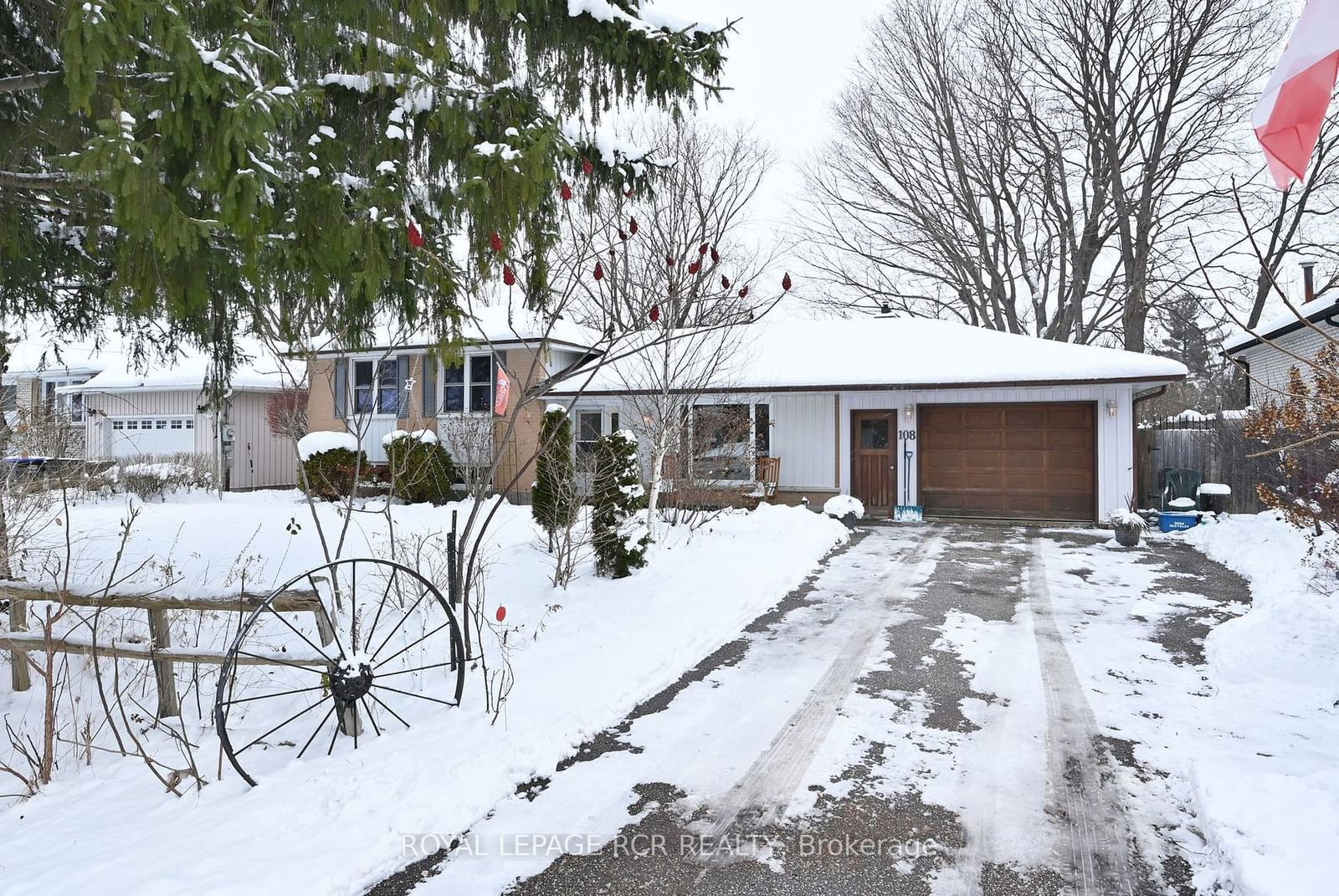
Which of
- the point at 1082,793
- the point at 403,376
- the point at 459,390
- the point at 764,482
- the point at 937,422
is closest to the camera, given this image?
the point at 1082,793

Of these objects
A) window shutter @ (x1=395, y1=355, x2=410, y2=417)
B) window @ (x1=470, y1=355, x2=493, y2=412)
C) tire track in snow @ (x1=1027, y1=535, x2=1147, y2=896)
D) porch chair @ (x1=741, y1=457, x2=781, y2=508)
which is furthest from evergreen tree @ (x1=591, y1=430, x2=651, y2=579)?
window shutter @ (x1=395, y1=355, x2=410, y2=417)

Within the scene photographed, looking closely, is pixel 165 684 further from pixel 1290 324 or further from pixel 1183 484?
pixel 1290 324

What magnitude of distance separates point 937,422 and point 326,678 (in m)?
12.4

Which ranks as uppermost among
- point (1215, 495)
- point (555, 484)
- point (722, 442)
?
point (722, 442)

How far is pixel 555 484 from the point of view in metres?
8.42

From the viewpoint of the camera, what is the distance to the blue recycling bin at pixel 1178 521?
11.9 meters

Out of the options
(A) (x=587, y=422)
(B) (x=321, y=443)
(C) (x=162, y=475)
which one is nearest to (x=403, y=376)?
(B) (x=321, y=443)

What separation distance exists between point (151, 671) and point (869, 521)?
1128 centimetres

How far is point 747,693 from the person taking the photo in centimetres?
497

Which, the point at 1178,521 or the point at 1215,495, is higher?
the point at 1215,495

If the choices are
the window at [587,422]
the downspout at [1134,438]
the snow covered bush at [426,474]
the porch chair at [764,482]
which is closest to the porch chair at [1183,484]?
the downspout at [1134,438]

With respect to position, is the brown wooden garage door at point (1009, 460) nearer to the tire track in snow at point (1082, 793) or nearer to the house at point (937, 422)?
the house at point (937, 422)

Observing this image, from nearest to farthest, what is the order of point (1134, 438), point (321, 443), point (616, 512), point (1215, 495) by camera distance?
point (616, 512) < point (1215, 495) < point (1134, 438) < point (321, 443)

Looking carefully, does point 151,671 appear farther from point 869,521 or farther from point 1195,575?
point 869,521
